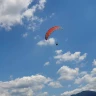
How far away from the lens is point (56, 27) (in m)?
85.9

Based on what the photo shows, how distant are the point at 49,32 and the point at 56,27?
16.9 ft

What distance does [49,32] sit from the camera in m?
90.1
